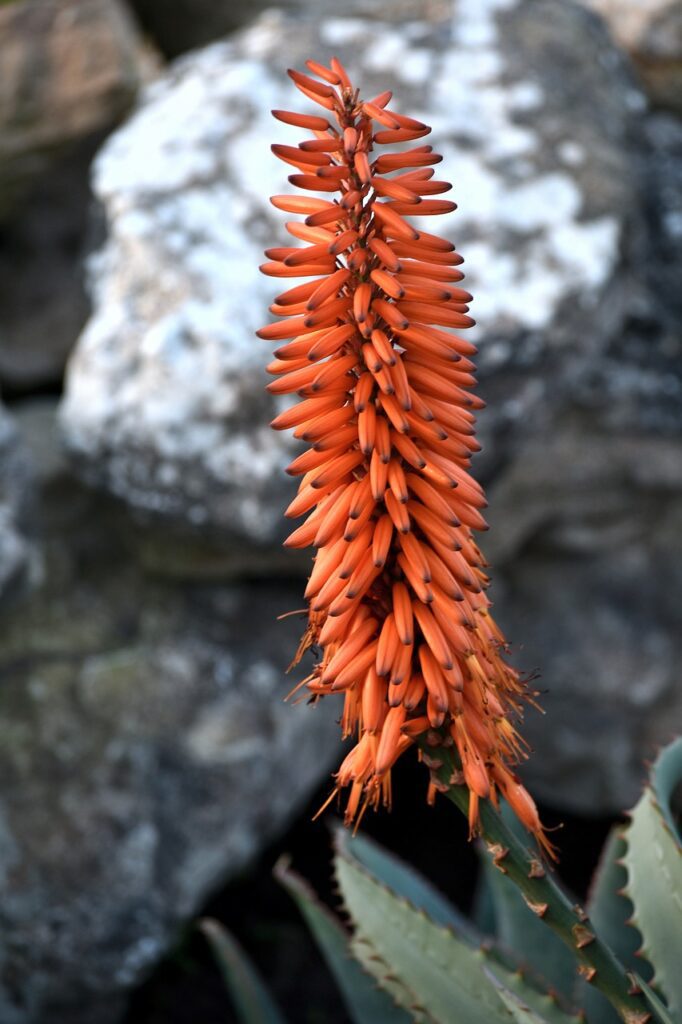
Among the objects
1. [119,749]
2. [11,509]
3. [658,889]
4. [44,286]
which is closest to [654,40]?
[44,286]

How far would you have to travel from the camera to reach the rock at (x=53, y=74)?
7.11ft

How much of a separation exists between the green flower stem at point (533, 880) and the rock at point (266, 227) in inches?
44.0

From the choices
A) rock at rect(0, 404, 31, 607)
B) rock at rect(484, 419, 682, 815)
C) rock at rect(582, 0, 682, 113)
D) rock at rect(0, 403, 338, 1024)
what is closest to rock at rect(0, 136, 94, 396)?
rock at rect(0, 403, 338, 1024)

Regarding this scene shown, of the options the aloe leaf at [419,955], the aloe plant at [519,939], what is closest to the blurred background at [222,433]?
the aloe plant at [519,939]

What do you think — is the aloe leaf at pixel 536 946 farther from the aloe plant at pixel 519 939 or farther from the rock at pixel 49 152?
the rock at pixel 49 152

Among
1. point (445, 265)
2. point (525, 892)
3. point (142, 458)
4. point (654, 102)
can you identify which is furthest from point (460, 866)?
point (445, 265)

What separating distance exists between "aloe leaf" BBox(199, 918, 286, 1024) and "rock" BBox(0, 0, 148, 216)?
1417 mm

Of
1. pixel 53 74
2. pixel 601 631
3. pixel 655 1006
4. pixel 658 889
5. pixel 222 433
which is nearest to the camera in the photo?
pixel 655 1006

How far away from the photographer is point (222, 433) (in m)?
1.90

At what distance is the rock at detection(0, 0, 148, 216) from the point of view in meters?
2.17

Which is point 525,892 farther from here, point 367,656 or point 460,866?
point 460,866

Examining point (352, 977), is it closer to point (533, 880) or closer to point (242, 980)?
point (242, 980)

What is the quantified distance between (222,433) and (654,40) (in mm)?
1262

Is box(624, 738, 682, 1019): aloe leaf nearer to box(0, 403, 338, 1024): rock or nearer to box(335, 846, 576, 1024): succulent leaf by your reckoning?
box(335, 846, 576, 1024): succulent leaf
